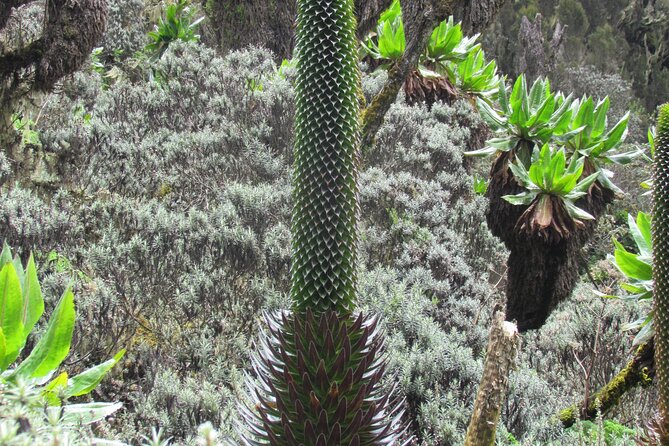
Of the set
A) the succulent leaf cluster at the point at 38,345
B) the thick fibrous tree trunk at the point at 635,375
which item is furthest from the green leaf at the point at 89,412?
the thick fibrous tree trunk at the point at 635,375

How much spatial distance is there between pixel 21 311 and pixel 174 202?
4.08 meters

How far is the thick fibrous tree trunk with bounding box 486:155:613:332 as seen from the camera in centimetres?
471

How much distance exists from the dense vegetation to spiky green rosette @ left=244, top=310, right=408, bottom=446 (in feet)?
0.91

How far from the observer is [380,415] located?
207 cm

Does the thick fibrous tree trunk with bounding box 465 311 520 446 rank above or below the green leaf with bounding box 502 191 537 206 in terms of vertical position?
below

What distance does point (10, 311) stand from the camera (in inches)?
72.5

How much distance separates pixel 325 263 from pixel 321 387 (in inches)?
14.7

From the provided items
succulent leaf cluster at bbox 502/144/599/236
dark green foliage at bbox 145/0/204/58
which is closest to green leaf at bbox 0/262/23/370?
succulent leaf cluster at bbox 502/144/599/236

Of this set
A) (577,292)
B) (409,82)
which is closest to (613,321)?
(577,292)

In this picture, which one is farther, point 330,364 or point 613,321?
point 613,321

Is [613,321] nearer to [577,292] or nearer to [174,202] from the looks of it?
[577,292]

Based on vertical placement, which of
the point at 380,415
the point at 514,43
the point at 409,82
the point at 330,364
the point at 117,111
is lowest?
the point at 380,415

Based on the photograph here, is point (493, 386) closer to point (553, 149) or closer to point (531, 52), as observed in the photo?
point (553, 149)

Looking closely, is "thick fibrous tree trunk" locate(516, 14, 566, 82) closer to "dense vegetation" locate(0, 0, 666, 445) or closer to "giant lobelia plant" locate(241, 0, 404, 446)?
"dense vegetation" locate(0, 0, 666, 445)
